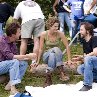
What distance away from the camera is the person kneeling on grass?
6898 millimetres

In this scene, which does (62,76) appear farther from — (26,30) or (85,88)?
(26,30)

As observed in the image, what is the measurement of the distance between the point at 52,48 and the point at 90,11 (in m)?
2.29

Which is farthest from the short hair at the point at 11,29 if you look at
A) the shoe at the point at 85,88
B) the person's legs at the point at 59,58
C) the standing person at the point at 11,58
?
the shoe at the point at 85,88

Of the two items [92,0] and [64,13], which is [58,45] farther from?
[64,13]

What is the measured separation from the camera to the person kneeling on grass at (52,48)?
22.6ft

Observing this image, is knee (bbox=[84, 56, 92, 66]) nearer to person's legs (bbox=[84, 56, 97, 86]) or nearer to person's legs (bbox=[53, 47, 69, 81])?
person's legs (bbox=[84, 56, 97, 86])

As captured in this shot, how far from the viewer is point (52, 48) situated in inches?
277

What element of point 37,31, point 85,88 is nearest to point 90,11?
point 37,31

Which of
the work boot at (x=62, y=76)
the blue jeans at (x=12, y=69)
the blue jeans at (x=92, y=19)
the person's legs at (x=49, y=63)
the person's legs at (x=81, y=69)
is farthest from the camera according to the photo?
the blue jeans at (x=92, y=19)

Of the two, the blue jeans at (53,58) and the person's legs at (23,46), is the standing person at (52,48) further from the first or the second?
the person's legs at (23,46)

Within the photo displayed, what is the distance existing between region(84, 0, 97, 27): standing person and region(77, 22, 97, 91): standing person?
1.79 m

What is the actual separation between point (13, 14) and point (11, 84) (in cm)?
237

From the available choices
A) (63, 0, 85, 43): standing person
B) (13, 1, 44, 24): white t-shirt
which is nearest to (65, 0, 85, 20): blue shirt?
(63, 0, 85, 43): standing person

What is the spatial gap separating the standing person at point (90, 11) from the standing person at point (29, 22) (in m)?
1.26
